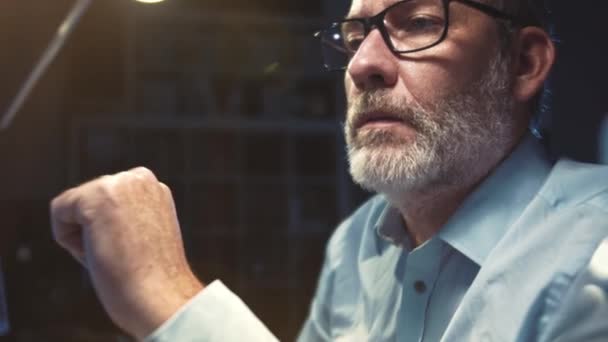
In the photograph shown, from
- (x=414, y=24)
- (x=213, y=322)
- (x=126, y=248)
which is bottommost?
(x=213, y=322)

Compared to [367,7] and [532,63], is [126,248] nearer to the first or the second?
[367,7]

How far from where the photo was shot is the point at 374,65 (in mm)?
886

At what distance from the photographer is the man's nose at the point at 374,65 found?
88cm

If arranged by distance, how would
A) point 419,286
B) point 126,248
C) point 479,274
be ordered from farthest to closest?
point 419,286, point 479,274, point 126,248

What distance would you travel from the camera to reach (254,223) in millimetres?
2641

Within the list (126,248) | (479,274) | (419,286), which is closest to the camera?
(126,248)

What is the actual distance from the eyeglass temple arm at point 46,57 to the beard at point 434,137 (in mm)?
414

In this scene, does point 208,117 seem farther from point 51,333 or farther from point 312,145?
point 51,333

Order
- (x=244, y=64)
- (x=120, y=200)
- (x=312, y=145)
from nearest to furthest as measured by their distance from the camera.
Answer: (x=120, y=200), (x=244, y=64), (x=312, y=145)

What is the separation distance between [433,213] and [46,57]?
627 millimetres

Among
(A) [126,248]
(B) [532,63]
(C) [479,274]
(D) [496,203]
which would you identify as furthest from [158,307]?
(B) [532,63]

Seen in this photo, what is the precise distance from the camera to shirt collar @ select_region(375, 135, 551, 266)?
2.89 feet

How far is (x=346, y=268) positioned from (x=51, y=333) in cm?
56

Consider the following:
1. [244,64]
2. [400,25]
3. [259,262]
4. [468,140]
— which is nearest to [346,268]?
[468,140]
